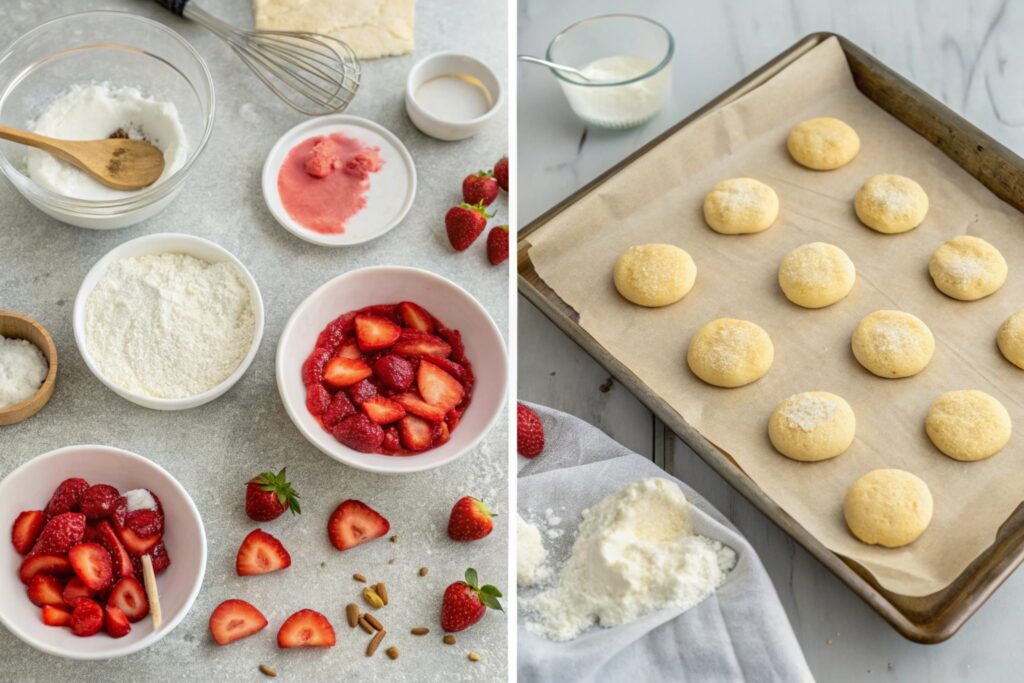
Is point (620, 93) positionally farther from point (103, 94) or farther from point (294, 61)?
point (103, 94)

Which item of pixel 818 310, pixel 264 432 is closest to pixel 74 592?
pixel 264 432

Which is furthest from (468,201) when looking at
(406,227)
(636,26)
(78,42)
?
(78,42)

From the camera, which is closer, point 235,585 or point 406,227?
point 235,585

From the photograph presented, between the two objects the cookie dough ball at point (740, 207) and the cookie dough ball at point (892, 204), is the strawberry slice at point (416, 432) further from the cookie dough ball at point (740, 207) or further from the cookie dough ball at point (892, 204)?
the cookie dough ball at point (892, 204)

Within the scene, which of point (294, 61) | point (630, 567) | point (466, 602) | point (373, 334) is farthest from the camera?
point (294, 61)

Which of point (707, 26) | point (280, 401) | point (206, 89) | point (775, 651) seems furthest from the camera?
point (707, 26)

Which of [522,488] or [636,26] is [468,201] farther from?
[522,488]
